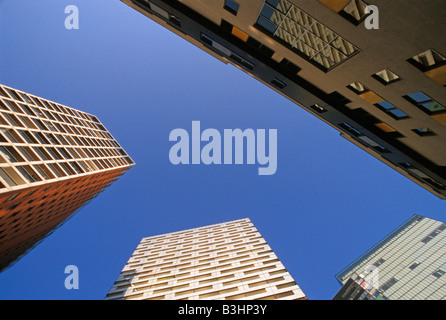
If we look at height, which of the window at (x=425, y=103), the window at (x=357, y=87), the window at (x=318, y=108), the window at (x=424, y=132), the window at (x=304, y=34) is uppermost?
the window at (x=304, y=34)

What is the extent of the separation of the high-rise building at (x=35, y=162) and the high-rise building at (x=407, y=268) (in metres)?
72.4

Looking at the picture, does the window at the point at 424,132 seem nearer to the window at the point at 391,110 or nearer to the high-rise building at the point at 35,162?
the window at the point at 391,110

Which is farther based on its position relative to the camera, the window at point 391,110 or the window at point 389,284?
the window at point 389,284

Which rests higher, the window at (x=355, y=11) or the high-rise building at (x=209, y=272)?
the window at (x=355, y=11)

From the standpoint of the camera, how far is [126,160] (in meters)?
69.7

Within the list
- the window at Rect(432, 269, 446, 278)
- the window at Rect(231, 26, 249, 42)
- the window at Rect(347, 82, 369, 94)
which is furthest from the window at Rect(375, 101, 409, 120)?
the window at Rect(432, 269, 446, 278)

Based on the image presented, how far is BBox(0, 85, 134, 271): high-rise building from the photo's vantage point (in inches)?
958

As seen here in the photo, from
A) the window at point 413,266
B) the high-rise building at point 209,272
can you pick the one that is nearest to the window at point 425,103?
the high-rise building at point 209,272

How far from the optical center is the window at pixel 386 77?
11.6 m

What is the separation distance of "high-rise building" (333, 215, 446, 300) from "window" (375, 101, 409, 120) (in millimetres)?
57466

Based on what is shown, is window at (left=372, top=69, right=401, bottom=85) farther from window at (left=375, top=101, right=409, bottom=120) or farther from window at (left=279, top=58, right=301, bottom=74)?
window at (left=279, top=58, right=301, bottom=74)

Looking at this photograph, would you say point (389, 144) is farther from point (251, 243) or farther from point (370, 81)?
point (251, 243)
